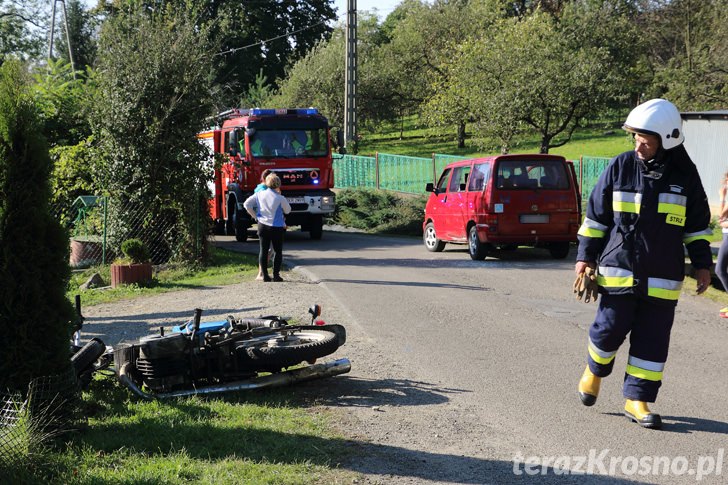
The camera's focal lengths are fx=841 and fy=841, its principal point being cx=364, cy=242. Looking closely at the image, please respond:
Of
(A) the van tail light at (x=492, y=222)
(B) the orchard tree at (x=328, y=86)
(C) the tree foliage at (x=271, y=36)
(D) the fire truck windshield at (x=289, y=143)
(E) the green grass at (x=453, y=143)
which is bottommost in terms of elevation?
(A) the van tail light at (x=492, y=222)

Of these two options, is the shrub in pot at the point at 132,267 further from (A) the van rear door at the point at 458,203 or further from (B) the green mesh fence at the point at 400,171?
(B) the green mesh fence at the point at 400,171

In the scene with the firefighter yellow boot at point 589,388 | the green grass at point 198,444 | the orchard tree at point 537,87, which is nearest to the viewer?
the green grass at point 198,444

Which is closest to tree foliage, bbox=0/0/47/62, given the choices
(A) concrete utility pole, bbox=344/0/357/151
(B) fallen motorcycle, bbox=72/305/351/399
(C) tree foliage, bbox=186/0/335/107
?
(C) tree foliage, bbox=186/0/335/107

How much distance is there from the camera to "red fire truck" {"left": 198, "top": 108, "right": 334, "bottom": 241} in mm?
19734

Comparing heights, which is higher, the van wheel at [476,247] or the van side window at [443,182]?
the van side window at [443,182]

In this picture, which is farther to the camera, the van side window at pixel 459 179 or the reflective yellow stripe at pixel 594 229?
the van side window at pixel 459 179

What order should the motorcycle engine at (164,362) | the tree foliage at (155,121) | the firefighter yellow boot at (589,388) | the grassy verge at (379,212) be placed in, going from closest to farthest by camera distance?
1. the firefighter yellow boot at (589,388)
2. the motorcycle engine at (164,362)
3. the tree foliage at (155,121)
4. the grassy verge at (379,212)

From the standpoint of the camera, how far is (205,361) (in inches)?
248

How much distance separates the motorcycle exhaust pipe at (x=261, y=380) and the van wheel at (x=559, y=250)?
9845 mm

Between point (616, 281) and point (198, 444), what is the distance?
111 inches

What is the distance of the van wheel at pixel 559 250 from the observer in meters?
15.7

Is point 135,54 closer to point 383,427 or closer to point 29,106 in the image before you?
point 29,106

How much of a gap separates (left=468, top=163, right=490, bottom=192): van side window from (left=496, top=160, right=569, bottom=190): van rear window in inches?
11.4

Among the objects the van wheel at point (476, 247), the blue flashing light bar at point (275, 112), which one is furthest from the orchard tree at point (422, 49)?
the van wheel at point (476, 247)
